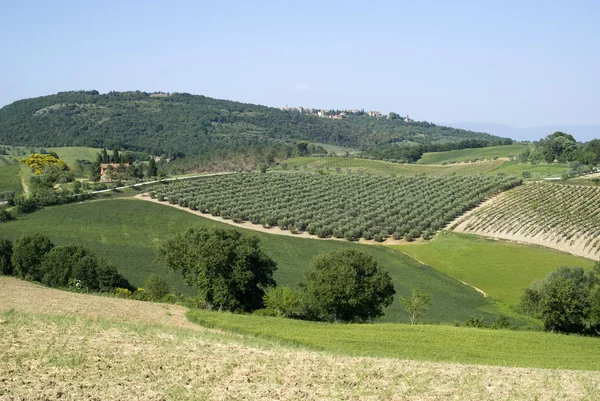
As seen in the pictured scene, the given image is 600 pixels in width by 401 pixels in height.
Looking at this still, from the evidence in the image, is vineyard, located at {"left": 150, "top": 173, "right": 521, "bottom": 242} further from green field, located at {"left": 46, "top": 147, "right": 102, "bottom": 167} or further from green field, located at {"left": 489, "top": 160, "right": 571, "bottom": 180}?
green field, located at {"left": 46, "top": 147, "right": 102, "bottom": 167}

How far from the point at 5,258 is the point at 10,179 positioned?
231 feet

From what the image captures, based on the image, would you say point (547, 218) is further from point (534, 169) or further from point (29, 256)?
point (29, 256)

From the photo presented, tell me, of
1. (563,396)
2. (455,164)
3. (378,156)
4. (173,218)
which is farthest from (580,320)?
(378,156)

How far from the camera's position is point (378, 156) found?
177625 millimetres

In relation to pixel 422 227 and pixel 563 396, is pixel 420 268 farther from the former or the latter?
pixel 563 396

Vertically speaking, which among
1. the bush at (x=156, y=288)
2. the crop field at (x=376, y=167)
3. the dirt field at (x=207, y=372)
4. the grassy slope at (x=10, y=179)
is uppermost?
the crop field at (x=376, y=167)

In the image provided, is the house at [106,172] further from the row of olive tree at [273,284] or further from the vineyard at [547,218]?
the row of olive tree at [273,284]

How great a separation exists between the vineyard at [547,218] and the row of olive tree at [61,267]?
4973cm

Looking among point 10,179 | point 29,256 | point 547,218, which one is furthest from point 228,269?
point 10,179

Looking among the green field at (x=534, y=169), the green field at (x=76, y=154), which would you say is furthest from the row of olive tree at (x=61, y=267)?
the green field at (x=76, y=154)

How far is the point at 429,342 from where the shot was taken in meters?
30.2

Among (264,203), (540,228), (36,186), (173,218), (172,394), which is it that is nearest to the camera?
(172,394)

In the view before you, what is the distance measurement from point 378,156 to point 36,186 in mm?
98510

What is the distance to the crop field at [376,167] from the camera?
464 ft
